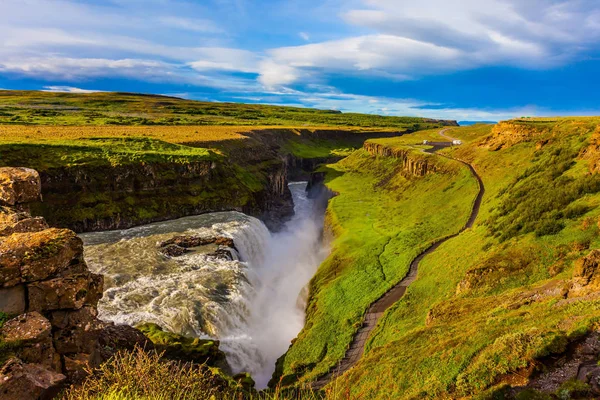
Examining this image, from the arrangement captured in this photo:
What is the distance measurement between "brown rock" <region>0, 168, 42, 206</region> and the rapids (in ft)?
57.3

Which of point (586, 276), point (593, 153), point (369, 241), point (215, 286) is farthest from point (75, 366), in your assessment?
point (593, 153)

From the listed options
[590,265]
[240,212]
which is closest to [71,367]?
[590,265]

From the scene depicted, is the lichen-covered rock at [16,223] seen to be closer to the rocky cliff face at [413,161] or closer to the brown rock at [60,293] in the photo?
the brown rock at [60,293]

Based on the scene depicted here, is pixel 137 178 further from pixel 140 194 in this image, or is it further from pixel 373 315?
pixel 373 315

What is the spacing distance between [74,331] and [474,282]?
28.3m

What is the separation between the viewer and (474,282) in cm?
2998

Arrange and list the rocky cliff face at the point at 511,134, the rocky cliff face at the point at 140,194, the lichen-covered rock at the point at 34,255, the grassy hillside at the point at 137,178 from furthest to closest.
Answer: the rocky cliff face at the point at 511,134
the grassy hillside at the point at 137,178
the rocky cliff face at the point at 140,194
the lichen-covered rock at the point at 34,255

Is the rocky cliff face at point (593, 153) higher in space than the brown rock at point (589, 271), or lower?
higher

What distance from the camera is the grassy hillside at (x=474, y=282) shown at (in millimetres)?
17438

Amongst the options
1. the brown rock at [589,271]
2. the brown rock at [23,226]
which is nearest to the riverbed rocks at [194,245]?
the brown rock at [23,226]

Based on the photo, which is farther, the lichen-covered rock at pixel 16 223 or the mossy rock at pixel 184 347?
the mossy rock at pixel 184 347

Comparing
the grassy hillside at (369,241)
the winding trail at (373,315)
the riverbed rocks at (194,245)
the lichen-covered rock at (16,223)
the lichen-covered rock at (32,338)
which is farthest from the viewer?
the riverbed rocks at (194,245)

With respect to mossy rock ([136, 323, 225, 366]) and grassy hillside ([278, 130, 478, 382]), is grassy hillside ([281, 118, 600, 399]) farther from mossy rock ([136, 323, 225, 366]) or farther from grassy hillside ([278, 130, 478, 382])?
mossy rock ([136, 323, 225, 366])

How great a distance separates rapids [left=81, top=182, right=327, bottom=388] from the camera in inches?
1446
